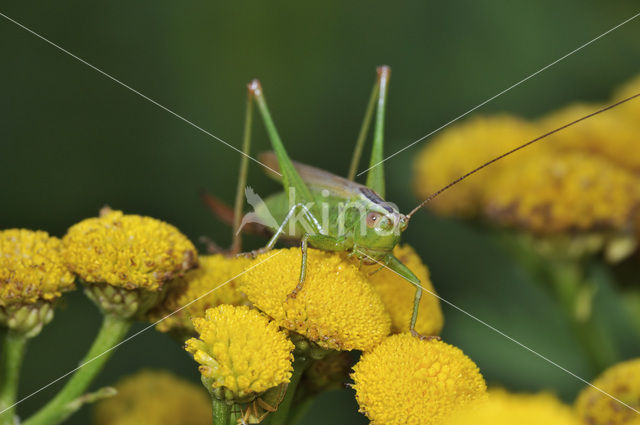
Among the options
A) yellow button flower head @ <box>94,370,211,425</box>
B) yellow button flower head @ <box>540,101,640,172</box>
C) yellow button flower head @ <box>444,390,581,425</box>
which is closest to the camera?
yellow button flower head @ <box>444,390,581,425</box>

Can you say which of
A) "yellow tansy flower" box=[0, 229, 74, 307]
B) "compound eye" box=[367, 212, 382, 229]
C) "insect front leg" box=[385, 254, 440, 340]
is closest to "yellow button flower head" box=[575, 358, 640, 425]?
"insect front leg" box=[385, 254, 440, 340]

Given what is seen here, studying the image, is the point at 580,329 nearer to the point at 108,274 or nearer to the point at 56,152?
the point at 108,274

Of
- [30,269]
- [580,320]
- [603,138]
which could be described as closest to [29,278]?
[30,269]

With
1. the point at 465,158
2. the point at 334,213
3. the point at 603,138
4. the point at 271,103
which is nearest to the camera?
the point at 334,213

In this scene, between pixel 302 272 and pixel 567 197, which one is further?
pixel 567 197

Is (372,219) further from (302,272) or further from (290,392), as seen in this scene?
(290,392)

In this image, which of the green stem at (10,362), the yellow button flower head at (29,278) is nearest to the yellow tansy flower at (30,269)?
the yellow button flower head at (29,278)

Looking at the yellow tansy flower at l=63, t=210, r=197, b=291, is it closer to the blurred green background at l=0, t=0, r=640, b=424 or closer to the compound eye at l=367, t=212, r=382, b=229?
the compound eye at l=367, t=212, r=382, b=229
